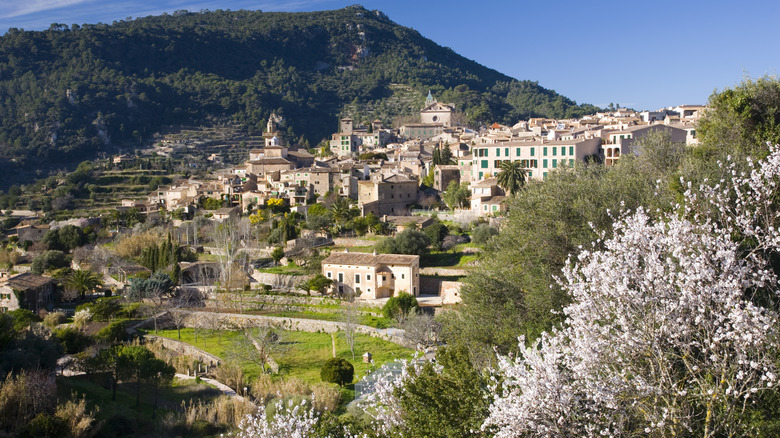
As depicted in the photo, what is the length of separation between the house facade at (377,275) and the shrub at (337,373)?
10.6m

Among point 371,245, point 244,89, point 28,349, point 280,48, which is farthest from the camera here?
point 280,48

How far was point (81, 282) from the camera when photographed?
38562 millimetres

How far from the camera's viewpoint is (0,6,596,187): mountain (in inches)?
4008

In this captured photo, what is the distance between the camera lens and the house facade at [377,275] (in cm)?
3388

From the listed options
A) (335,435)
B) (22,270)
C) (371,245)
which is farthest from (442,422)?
(22,270)

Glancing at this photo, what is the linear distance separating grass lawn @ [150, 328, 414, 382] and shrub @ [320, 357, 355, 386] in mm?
485

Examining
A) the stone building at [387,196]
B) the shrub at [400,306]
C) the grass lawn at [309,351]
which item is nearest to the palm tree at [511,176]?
the stone building at [387,196]

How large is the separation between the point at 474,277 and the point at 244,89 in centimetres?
11712

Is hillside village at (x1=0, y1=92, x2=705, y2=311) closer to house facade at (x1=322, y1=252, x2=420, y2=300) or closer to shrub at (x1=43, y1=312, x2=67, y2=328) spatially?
house facade at (x1=322, y1=252, x2=420, y2=300)

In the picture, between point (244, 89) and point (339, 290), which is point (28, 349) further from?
point (244, 89)

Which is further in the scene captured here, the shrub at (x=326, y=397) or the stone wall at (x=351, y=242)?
the stone wall at (x=351, y=242)

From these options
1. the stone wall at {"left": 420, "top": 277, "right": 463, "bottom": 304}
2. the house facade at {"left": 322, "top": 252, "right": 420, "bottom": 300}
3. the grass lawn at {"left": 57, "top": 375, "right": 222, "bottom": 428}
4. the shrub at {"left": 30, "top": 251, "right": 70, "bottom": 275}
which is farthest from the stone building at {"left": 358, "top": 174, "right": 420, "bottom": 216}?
the grass lawn at {"left": 57, "top": 375, "right": 222, "bottom": 428}

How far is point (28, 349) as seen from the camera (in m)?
21.0

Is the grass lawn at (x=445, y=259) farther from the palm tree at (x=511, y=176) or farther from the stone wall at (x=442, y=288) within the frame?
the palm tree at (x=511, y=176)
